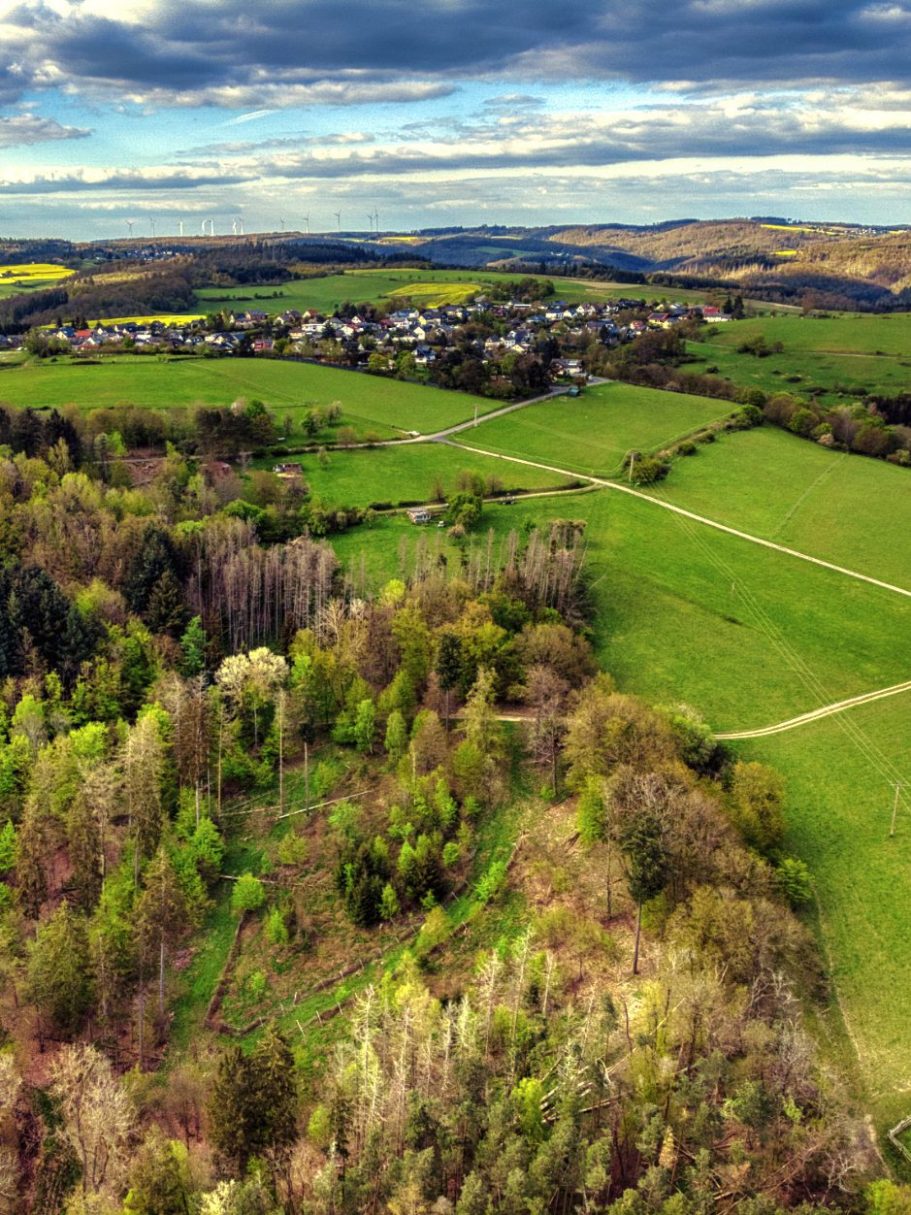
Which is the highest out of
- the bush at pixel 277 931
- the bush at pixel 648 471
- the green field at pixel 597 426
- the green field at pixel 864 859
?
the green field at pixel 597 426

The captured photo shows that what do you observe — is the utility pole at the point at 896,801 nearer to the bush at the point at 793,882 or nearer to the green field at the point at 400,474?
the bush at the point at 793,882

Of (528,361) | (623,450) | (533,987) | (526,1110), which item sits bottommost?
(533,987)

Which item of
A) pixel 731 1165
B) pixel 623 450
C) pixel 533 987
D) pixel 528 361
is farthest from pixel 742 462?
pixel 731 1165

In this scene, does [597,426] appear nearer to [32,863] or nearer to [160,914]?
[160,914]

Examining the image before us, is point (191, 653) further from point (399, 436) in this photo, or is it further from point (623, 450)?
point (623, 450)

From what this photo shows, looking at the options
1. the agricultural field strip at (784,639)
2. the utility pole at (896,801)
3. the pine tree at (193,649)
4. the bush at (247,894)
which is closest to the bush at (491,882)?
the bush at (247,894)

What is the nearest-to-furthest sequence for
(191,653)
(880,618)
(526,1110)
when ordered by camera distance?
(526,1110)
(191,653)
(880,618)

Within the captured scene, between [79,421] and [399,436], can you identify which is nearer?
[79,421]
